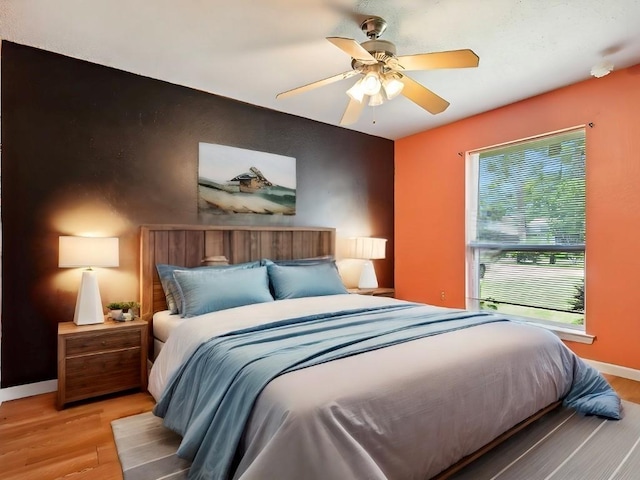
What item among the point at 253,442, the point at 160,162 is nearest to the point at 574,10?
the point at 253,442

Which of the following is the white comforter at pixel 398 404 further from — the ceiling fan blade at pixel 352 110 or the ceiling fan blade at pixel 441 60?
the ceiling fan blade at pixel 352 110

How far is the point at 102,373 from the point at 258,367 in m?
1.69

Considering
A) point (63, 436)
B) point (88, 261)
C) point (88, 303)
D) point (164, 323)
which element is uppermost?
point (88, 261)

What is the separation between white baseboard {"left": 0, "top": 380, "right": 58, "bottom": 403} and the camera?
8.35 feet

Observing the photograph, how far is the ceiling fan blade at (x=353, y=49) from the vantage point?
1.88 m

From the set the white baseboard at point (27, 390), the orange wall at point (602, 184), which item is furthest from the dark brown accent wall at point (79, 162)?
the orange wall at point (602, 184)

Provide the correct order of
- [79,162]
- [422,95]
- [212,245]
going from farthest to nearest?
1. [212,245]
2. [79,162]
3. [422,95]

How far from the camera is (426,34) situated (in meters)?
2.43

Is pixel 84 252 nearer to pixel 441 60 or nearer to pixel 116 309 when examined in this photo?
pixel 116 309

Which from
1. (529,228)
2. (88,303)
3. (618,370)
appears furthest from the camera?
(529,228)

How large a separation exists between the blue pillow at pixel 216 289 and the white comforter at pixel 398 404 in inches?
19.1

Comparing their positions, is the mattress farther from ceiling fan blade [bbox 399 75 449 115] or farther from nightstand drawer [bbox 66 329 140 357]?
ceiling fan blade [bbox 399 75 449 115]

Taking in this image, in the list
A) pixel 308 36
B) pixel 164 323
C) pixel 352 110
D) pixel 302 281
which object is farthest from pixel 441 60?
pixel 164 323

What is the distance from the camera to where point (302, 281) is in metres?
3.24
